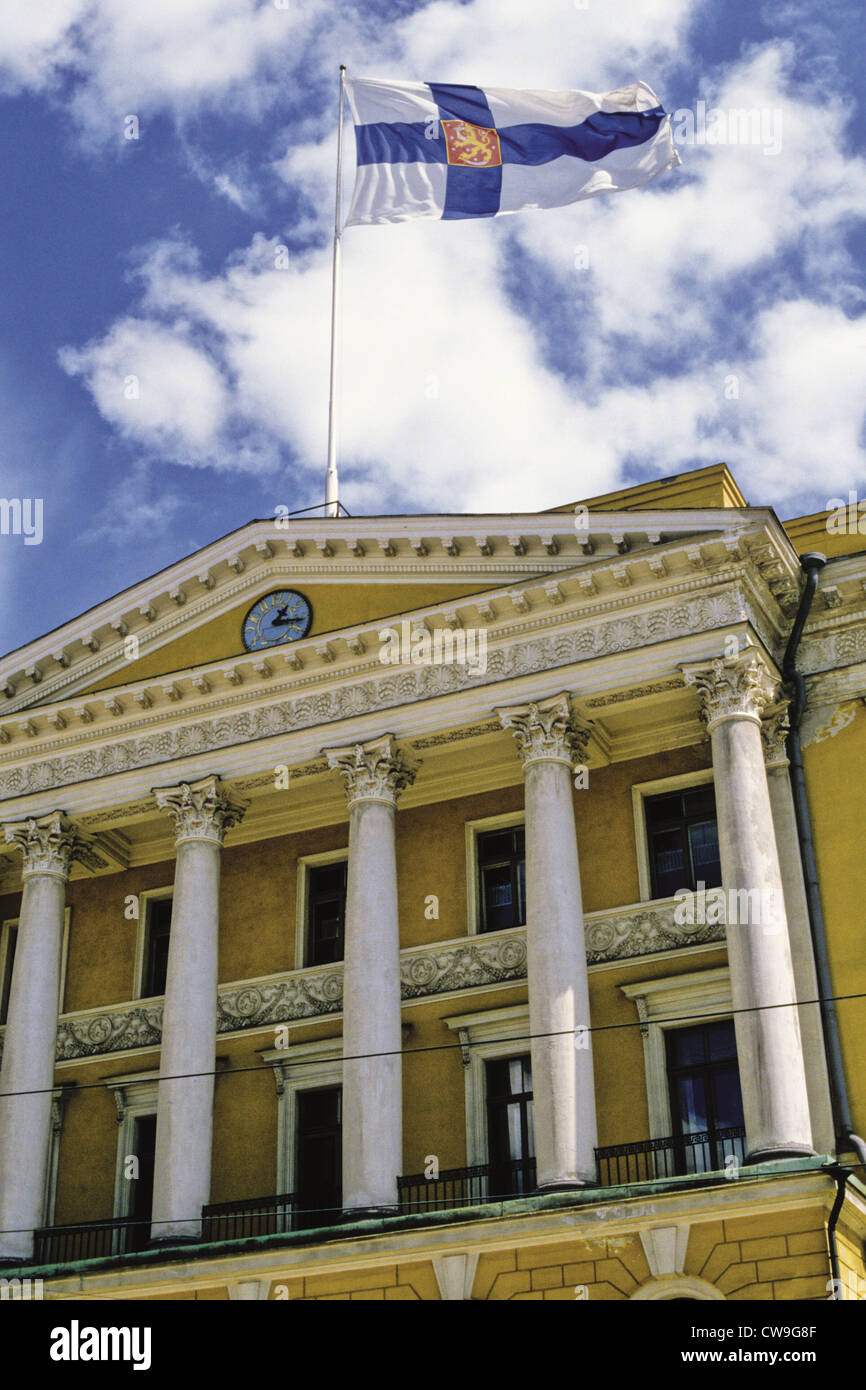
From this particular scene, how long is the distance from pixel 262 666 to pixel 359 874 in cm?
387

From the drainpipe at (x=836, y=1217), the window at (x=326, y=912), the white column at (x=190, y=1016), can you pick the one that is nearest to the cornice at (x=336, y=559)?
the white column at (x=190, y=1016)

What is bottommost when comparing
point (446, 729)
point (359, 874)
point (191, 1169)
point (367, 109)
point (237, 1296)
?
point (237, 1296)

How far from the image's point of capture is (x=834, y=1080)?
2248cm

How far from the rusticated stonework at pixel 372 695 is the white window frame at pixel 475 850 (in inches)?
95.4

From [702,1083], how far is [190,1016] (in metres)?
7.05

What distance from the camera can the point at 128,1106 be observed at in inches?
1075

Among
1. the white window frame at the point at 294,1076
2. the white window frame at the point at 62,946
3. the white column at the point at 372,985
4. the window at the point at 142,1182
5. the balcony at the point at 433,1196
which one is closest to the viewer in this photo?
the balcony at the point at 433,1196

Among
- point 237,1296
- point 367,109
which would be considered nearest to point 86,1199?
point 237,1296

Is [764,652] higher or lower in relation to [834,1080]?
higher

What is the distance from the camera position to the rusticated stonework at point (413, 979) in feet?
81.4

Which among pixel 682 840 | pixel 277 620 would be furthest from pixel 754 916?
pixel 277 620

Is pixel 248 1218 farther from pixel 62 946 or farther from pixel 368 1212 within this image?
pixel 62 946

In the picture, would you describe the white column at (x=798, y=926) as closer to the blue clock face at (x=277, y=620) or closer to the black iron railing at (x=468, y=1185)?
the black iron railing at (x=468, y=1185)
